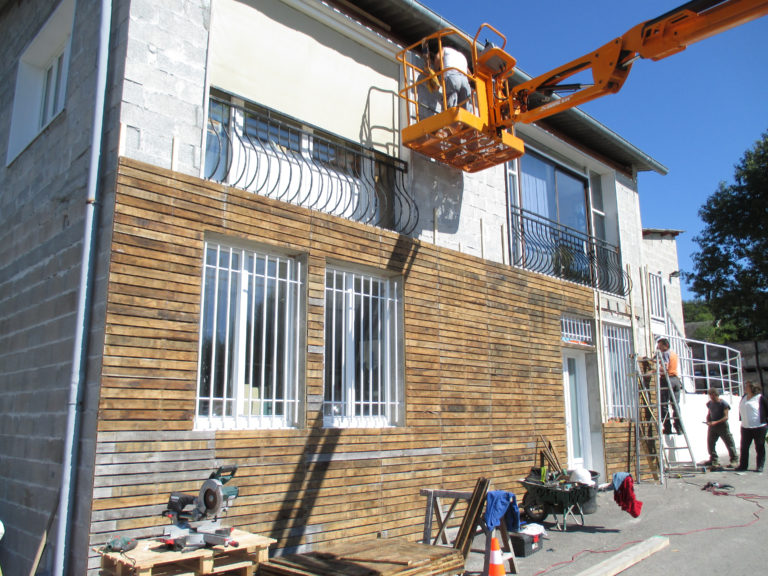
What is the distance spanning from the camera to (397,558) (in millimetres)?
5051

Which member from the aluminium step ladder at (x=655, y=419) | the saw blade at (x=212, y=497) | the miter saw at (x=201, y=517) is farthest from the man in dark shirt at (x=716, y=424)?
the saw blade at (x=212, y=497)

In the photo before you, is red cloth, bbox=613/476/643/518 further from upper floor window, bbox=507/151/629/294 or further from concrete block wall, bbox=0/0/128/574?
concrete block wall, bbox=0/0/128/574

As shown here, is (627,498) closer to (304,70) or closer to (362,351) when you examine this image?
(362,351)

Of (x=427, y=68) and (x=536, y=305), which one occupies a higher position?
(x=427, y=68)

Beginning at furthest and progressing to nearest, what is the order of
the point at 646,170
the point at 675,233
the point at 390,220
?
1. the point at 675,233
2. the point at 646,170
3. the point at 390,220

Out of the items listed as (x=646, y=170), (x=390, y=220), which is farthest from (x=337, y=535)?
(x=646, y=170)

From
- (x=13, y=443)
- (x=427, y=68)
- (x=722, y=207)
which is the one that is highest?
(x=722, y=207)

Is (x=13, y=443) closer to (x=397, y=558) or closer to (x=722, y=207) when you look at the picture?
(x=397, y=558)

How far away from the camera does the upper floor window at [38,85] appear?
7500 millimetres

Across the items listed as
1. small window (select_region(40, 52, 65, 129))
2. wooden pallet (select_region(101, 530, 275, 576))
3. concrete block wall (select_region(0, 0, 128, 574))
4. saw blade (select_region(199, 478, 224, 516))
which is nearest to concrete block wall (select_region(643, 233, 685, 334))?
small window (select_region(40, 52, 65, 129))

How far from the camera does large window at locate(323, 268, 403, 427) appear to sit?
7.04 m

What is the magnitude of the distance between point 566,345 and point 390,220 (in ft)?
13.4

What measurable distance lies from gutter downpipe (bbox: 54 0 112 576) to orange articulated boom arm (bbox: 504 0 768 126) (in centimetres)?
498

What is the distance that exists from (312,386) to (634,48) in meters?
5.53
